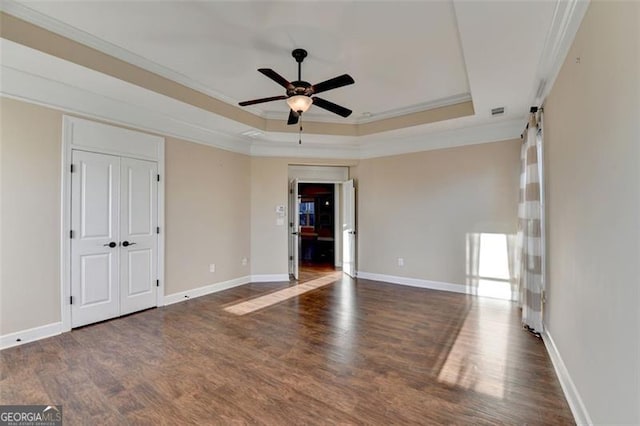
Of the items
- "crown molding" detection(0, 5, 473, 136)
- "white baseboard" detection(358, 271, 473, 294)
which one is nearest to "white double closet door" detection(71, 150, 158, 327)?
"crown molding" detection(0, 5, 473, 136)

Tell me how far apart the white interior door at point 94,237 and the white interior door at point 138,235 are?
9cm

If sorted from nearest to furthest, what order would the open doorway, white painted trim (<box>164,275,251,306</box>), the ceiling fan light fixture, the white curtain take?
the ceiling fan light fixture < the white curtain < white painted trim (<box>164,275,251,306</box>) < the open doorway

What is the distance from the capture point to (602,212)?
1746mm

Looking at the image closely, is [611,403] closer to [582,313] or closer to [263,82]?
[582,313]

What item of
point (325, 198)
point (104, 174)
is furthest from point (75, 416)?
point (325, 198)

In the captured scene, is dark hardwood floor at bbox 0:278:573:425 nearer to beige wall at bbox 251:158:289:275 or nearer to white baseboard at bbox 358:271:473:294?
white baseboard at bbox 358:271:473:294

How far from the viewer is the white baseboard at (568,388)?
1969 mm

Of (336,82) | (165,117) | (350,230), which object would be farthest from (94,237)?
(350,230)

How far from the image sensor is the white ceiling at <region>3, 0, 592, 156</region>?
2.46 meters

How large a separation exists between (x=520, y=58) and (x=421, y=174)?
298cm

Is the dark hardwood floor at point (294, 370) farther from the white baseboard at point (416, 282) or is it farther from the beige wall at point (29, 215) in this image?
the white baseboard at point (416, 282)

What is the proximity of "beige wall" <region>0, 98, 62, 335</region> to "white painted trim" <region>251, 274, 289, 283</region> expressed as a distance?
3.13m

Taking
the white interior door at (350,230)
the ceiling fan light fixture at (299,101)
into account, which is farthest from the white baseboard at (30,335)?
the white interior door at (350,230)

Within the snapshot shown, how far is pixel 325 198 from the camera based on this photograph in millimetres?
9414
